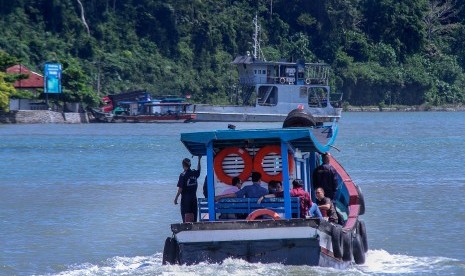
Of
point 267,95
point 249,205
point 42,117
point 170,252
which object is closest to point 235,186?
point 249,205

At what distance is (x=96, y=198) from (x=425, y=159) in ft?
55.9

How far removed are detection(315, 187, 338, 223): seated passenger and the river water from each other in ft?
3.15

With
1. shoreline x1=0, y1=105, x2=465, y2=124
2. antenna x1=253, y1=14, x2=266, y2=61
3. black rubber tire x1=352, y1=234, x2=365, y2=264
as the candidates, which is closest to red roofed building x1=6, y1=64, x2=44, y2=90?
shoreline x1=0, y1=105, x2=465, y2=124

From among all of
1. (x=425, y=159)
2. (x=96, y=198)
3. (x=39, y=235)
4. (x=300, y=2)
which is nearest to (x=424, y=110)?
(x=300, y=2)

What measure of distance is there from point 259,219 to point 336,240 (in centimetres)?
157

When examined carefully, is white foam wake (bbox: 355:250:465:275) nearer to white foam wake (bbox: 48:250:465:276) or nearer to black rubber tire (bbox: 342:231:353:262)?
white foam wake (bbox: 48:250:465:276)

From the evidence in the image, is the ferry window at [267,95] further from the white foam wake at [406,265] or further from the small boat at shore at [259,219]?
the small boat at shore at [259,219]

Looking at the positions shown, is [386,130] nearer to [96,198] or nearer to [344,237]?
[96,198]

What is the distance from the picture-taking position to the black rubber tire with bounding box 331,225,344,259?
18.8 meters

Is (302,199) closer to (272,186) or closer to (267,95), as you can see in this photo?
(272,186)

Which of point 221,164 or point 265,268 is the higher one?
point 221,164

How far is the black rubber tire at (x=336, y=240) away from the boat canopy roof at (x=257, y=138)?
1333 millimetres

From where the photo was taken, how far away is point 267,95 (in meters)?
82.3

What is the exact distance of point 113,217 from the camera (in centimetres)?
2814
